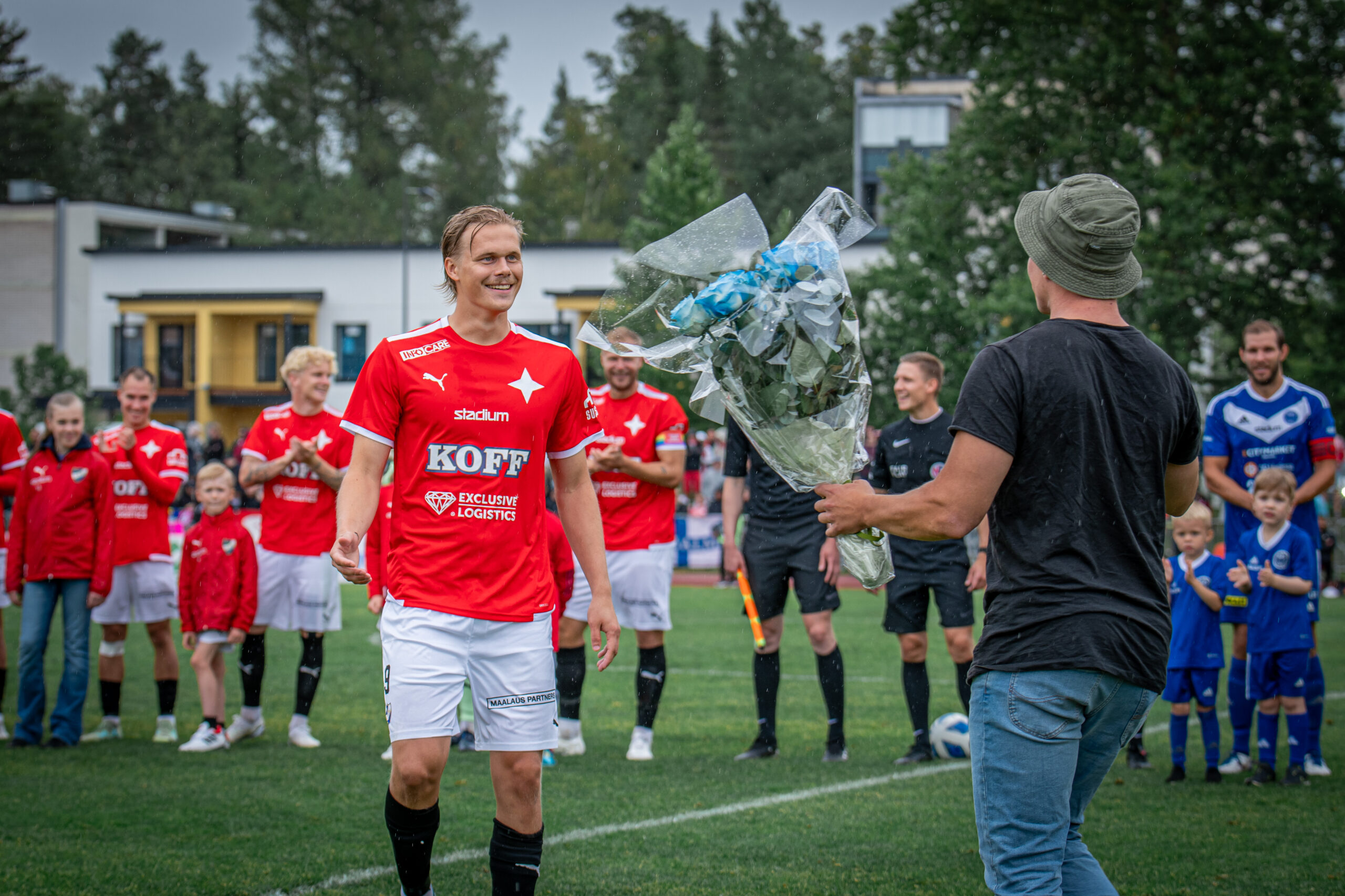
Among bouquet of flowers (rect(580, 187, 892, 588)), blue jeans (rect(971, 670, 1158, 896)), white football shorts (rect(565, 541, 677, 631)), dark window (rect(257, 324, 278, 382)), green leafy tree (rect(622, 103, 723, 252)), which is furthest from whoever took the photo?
dark window (rect(257, 324, 278, 382))

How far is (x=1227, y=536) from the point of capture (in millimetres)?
8125

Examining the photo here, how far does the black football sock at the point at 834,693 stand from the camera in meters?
7.95

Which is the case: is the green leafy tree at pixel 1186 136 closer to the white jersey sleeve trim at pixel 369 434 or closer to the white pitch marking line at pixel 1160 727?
the white pitch marking line at pixel 1160 727

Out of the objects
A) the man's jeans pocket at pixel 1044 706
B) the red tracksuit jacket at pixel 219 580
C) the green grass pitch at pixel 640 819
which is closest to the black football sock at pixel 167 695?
the green grass pitch at pixel 640 819

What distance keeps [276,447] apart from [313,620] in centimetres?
118

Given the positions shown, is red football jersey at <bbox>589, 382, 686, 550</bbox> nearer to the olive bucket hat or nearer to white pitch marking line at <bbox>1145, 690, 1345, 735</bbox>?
white pitch marking line at <bbox>1145, 690, 1345, 735</bbox>

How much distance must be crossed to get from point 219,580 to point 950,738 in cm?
481

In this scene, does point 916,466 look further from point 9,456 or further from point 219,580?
point 9,456

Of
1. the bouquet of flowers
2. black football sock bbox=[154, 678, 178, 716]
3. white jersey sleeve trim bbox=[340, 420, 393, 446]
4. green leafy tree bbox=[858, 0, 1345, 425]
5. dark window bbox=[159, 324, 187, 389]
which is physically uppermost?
green leafy tree bbox=[858, 0, 1345, 425]

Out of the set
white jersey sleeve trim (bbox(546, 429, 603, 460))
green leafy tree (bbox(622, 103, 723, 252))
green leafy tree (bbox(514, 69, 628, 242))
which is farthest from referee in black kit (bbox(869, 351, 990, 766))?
green leafy tree (bbox(514, 69, 628, 242))

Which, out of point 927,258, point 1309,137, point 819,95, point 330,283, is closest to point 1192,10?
point 1309,137

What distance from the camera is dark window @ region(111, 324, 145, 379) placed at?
49.2 metres

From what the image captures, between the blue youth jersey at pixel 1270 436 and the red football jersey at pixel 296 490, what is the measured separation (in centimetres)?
561

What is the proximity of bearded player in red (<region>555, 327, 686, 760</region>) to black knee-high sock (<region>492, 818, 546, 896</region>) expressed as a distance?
4000 millimetres
